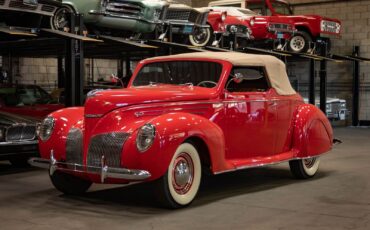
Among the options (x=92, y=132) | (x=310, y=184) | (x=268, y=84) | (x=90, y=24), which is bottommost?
(x=310, y=184)

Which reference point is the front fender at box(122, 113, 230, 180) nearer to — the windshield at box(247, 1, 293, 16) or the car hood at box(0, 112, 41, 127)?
the car hood at box(0, 112, 41, 127)

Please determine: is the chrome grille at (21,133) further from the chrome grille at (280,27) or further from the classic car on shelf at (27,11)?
the chrome grille at (280,27)

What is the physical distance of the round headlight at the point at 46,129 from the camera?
623 cm

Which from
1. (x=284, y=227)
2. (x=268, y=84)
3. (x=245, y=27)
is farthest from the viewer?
(x=245, y=27)

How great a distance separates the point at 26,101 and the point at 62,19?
270cm

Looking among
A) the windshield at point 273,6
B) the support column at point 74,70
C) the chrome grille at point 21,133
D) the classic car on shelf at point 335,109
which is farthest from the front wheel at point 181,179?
the classic car on shelf at point 335,109

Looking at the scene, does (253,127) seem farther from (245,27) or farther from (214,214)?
(245,27)

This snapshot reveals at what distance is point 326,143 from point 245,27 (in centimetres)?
792

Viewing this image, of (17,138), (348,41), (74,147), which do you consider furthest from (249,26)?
(74,147)

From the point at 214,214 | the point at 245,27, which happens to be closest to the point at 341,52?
the point at 245,27

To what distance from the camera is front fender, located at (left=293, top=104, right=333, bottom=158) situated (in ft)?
24.2

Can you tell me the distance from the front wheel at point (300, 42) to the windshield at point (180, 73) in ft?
33.7

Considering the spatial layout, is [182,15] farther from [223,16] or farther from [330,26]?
[330,26]

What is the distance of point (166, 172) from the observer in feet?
18.0
